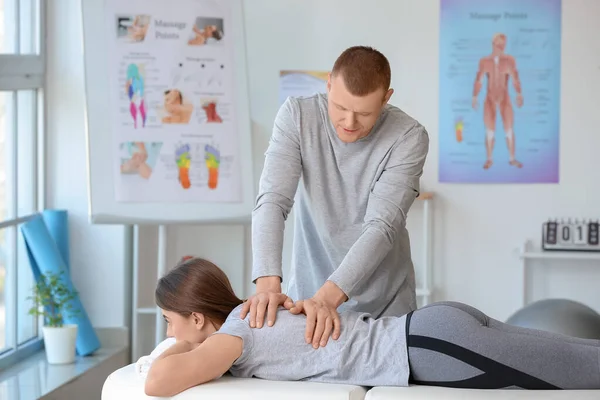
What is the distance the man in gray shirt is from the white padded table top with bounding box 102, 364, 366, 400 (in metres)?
0.28

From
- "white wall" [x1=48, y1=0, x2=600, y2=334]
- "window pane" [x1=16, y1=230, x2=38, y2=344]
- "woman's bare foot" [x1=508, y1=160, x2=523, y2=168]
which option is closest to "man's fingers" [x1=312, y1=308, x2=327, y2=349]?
"window pane" [x1=16, y1=230, x2=38, y2=344]

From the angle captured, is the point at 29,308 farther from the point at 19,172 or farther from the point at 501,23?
the point at 501,23

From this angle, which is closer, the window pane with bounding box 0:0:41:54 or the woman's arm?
the woman's arm

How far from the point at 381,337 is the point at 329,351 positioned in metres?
0.11

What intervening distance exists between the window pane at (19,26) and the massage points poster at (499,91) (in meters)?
1.81

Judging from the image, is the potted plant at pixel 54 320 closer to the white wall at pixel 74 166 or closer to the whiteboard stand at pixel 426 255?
the white wall at pixel 74 166

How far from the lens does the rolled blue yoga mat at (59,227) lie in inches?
160

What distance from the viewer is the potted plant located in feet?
12.5

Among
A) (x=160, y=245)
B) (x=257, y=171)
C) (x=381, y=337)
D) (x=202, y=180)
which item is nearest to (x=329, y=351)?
(x=381, y=337)

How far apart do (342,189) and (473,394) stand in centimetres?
65

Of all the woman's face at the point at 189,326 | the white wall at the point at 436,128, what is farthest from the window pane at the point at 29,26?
the woman's face at the point at 189,326

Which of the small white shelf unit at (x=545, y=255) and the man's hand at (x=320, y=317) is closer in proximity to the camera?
the man's hand at (x=320, y=317)

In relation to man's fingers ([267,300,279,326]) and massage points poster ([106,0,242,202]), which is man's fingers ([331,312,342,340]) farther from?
massage points poster ([106,0,242,202])

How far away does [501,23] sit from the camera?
4328 mm
